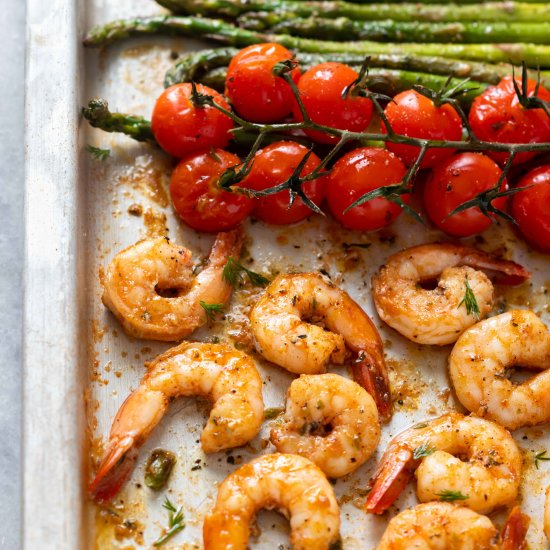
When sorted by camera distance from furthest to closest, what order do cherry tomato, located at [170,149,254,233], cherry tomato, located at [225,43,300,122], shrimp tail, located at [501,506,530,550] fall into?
cherry tomato, located at [225,43,300,122], cherry tomato, located at [170,149,254,233], shrimp tail, located at [501,506,530,550]

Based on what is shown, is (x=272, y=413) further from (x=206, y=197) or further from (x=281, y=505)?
(x=206, y=197)

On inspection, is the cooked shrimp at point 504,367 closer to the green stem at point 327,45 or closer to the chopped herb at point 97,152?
the green stem at point 327,45

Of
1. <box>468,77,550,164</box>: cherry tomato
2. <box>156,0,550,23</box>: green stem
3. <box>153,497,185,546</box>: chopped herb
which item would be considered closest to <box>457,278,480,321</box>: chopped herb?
<box>468,77,550,164</box>: cherry tomato

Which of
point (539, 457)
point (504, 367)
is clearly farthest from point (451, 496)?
point (504, 367)

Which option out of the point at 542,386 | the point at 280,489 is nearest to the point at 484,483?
the point at 542,386

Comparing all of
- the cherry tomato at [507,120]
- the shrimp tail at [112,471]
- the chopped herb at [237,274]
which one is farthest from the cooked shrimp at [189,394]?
the cherry tomato at [507,120]

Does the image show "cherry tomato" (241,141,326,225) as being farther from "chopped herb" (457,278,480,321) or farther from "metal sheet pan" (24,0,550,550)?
"chopped herb" (457,278,480,321)
